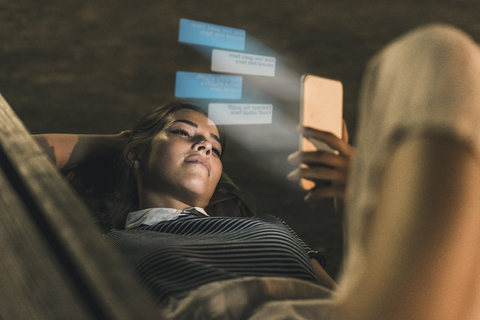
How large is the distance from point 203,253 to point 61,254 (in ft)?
0.99

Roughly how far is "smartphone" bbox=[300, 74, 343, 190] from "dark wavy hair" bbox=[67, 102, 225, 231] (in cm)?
34

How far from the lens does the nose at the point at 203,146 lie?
3.15 ft

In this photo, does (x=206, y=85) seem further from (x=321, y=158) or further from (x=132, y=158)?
(x=321, y=158)

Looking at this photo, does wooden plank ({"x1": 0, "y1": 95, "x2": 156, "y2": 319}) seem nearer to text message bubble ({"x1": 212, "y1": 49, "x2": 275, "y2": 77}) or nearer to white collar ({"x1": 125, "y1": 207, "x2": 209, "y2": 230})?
white collar ({"x1": 125, "y1": 207, "x2": 209, "y2": 230})

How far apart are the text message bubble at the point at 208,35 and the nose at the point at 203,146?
0.41 meters

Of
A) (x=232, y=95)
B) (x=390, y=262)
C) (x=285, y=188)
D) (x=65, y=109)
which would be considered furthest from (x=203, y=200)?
(x=65, y=109)

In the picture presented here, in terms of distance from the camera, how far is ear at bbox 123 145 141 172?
107 cm

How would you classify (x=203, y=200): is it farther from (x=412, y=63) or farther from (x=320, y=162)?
(x=412, y=63)

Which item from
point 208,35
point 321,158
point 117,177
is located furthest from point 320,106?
point 117,177

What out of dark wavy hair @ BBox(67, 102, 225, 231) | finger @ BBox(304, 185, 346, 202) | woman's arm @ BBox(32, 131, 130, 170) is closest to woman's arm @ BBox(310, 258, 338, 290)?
finger @ BBox(304, 185, 346, 202)

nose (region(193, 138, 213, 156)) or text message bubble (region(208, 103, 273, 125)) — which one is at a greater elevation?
text message bubble (region(208, 103, 273, 125))

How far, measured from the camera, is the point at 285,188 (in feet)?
8.12

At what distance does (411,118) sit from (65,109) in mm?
2750

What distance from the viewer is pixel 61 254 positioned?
13.3 inches
